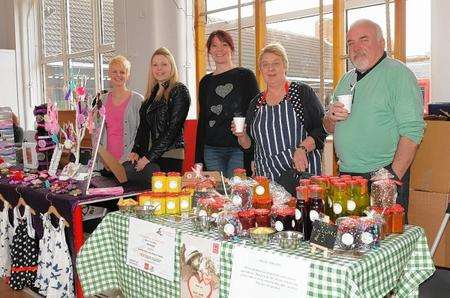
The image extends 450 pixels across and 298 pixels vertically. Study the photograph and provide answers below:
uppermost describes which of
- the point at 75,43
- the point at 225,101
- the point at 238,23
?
the point at 75,43

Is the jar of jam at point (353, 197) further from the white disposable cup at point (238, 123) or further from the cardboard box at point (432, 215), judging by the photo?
the cardboard box at point (432, 215)

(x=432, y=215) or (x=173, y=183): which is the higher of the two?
(x=173, y=183)

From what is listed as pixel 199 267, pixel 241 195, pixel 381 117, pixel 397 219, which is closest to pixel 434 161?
pixel 381 117

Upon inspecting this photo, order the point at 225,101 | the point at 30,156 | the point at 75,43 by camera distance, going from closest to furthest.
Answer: the point at 225,101, the point at 30,156, the point at 75,43

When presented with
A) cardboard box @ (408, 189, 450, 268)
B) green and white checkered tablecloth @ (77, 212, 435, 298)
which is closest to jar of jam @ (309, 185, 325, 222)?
green and white checkered tablecloth @ (77, 212, 435, 298)

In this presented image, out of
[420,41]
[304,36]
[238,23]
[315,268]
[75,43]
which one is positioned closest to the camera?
[315,268]

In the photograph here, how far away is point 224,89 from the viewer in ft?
8.84

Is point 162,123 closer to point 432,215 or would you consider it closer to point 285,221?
point 285,221

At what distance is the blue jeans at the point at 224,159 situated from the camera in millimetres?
2705

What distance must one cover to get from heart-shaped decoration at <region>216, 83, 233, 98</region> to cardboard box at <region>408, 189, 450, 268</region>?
52.5 inches

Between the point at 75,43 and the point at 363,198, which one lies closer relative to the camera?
the point at 363,198

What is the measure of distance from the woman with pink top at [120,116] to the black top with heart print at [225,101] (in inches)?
17.2

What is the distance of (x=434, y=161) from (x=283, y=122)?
1.19 metres

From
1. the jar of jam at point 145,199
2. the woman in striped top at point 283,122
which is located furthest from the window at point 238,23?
the jar of jam at point 145,199
